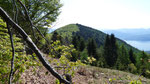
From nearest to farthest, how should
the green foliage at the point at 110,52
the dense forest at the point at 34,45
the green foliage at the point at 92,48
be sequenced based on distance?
the dense forest at the point at 34,45 → the green foliage at the point at 110,52 → the green foliage at the point at 92,48

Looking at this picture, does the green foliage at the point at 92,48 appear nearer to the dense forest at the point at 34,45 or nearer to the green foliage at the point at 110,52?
the green foliage at the point at 110,52

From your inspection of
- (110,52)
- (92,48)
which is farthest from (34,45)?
(92,48)

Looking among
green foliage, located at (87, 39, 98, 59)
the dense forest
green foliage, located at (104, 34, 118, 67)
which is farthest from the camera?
green foliage, located at (87, 39, 98, 59)

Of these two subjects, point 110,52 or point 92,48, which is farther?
point 92,48

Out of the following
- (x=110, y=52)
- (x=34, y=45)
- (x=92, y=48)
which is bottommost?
(x=110, y=52)

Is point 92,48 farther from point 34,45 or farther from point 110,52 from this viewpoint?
point 34,45

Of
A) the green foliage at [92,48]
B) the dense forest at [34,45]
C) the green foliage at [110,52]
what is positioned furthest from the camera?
the green foliage at [92,48]

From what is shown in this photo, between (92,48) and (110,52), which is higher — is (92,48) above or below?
above

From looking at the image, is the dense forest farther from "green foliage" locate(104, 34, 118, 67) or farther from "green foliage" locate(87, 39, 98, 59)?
"green foliage" locate(87, 39, 98, 59)

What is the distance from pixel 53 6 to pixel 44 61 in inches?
507

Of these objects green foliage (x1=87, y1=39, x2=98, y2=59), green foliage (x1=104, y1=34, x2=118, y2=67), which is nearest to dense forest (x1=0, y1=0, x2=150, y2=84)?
green foliage (x1=104, y1=34, x2=118, y2=67)

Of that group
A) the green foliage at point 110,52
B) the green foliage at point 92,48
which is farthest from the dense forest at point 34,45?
the green foliage at point 92,48

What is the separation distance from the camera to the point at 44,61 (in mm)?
810

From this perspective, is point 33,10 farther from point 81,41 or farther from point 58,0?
point 81,41
